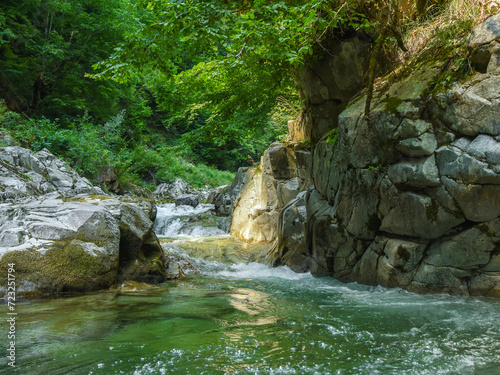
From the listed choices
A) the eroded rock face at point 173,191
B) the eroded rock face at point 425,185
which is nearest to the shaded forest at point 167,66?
the eroded rock face at point 425,185

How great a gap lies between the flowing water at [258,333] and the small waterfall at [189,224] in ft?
26.0

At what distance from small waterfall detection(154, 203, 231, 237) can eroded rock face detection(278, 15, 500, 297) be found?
7.96 m

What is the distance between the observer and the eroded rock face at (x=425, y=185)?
4887 mm

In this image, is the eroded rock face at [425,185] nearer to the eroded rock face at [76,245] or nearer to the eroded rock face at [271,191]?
the eroded rock face at [271,191]

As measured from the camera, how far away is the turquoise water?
2.69 metres

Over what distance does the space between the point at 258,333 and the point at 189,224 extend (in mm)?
11208

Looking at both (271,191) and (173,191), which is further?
(173,191)

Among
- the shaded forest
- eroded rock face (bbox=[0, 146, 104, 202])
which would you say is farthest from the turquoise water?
eroded rock face (bbox=[0, 146, 104, 202])

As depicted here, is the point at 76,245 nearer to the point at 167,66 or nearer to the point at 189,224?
the point at 167,66

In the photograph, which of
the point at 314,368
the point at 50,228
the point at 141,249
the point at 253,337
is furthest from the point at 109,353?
the point at 141,249

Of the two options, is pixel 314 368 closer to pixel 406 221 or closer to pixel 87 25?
pixel 406 221

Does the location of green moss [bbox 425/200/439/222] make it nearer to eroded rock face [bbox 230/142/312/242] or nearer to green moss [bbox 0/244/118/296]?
eroded rock face [bbox 230/142/312/242]

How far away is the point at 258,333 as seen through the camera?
3500mm

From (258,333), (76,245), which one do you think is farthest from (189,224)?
(258,333)
